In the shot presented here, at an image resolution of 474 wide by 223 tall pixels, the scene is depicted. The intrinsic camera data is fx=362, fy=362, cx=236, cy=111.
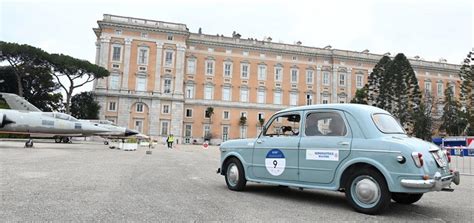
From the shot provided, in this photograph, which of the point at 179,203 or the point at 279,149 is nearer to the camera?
the point at 179,203

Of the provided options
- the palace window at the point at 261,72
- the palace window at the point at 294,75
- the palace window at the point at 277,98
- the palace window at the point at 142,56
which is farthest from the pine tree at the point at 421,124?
the palace window at the point at 142,56

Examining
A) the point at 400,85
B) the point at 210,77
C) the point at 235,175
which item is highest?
the point at 210,77

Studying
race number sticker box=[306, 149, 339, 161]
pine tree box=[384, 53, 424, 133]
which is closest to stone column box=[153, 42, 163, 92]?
pine tree box=[384, 53, 424, 133]

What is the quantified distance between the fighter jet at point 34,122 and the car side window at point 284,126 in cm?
1951

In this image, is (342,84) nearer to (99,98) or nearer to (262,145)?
(99,98)

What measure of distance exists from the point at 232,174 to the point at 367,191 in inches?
→ 118

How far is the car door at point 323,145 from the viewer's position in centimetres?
570

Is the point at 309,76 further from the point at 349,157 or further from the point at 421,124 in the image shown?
the point at 349,157

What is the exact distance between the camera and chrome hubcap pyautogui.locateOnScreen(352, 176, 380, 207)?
17.1 ft

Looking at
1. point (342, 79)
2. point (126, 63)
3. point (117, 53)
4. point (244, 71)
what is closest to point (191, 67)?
point (244, 71)

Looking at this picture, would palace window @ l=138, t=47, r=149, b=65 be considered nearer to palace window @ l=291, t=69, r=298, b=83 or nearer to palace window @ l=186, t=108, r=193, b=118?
palace window @ l=186, t=108, r=193, b=118

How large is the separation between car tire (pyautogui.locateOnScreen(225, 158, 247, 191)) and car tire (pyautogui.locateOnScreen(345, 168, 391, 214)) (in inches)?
92.9

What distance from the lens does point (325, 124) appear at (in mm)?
6125

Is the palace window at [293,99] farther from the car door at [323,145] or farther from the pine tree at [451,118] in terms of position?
the car door at [323,145]
